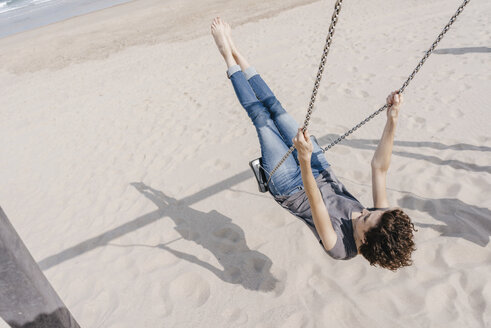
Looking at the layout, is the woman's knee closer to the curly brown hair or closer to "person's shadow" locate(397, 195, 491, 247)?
the curly brown hair


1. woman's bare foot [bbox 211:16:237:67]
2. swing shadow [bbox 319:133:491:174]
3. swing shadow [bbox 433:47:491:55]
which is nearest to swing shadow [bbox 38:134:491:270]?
swing shadow [bbox 319:133:491:174]

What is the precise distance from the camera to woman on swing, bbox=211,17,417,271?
4.85 ft

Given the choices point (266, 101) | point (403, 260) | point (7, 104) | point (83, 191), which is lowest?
point (403, 260)

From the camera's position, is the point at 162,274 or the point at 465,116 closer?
the point at 162,274

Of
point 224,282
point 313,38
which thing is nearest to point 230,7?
point 313,38

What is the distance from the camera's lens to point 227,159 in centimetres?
335

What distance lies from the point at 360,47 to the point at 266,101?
401cm

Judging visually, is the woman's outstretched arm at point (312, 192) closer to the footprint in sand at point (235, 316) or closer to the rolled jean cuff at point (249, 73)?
the footprint in sand at point (235, 316)

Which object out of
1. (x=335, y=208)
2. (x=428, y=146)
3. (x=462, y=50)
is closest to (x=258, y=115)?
(x=335, y=208)

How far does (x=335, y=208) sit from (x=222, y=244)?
939 mm

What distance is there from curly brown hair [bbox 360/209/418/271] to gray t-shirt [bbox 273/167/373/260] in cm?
17

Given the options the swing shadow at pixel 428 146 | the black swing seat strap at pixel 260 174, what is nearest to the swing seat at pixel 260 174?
the black swing seat strap at pixel 260 174

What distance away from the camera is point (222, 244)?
2.41 metres

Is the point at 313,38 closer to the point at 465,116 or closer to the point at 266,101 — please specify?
the point at 465,116
